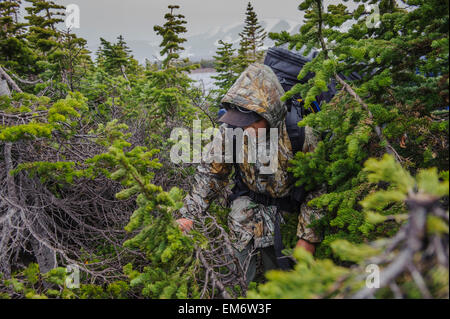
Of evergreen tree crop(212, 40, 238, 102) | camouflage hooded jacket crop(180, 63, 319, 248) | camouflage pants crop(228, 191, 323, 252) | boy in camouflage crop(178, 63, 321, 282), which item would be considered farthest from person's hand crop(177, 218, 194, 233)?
evergreen tree crop(212, 40, 238, 102)

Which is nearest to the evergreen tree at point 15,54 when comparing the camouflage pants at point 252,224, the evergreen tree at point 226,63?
the camouflage pants at point 252,224

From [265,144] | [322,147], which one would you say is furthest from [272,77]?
[322,147]

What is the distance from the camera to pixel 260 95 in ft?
9.93

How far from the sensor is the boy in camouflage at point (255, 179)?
9.89 feet

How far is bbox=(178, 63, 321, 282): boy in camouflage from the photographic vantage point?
301cm

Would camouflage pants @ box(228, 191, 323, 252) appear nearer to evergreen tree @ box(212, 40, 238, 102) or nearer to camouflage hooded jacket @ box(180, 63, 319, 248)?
camouflage hooded jacket @ box(180, 63, 319, 248)

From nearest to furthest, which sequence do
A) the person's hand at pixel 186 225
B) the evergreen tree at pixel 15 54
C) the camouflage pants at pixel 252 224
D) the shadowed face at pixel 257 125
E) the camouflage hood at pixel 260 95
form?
the person's hand at pixel 186 225 → the camouflage hood at pixel 260 95 → the shadowed face at pixel 257 125 → the camouflage pants at pixel 252 224 → the evergreen tree at pixel 15 54

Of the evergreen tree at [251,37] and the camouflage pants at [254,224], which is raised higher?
the evergreen tree at [251,37]

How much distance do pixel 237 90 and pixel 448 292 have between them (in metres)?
2.71

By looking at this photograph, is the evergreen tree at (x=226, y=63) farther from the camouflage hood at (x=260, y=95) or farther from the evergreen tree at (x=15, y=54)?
the camouflage hood at (x=260, y=95)

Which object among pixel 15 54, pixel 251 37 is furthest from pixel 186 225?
pixel 251 37

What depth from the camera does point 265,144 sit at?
10.8ft

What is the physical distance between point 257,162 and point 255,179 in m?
0.28

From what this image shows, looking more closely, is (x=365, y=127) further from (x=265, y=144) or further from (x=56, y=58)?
(x=56, y=58)
